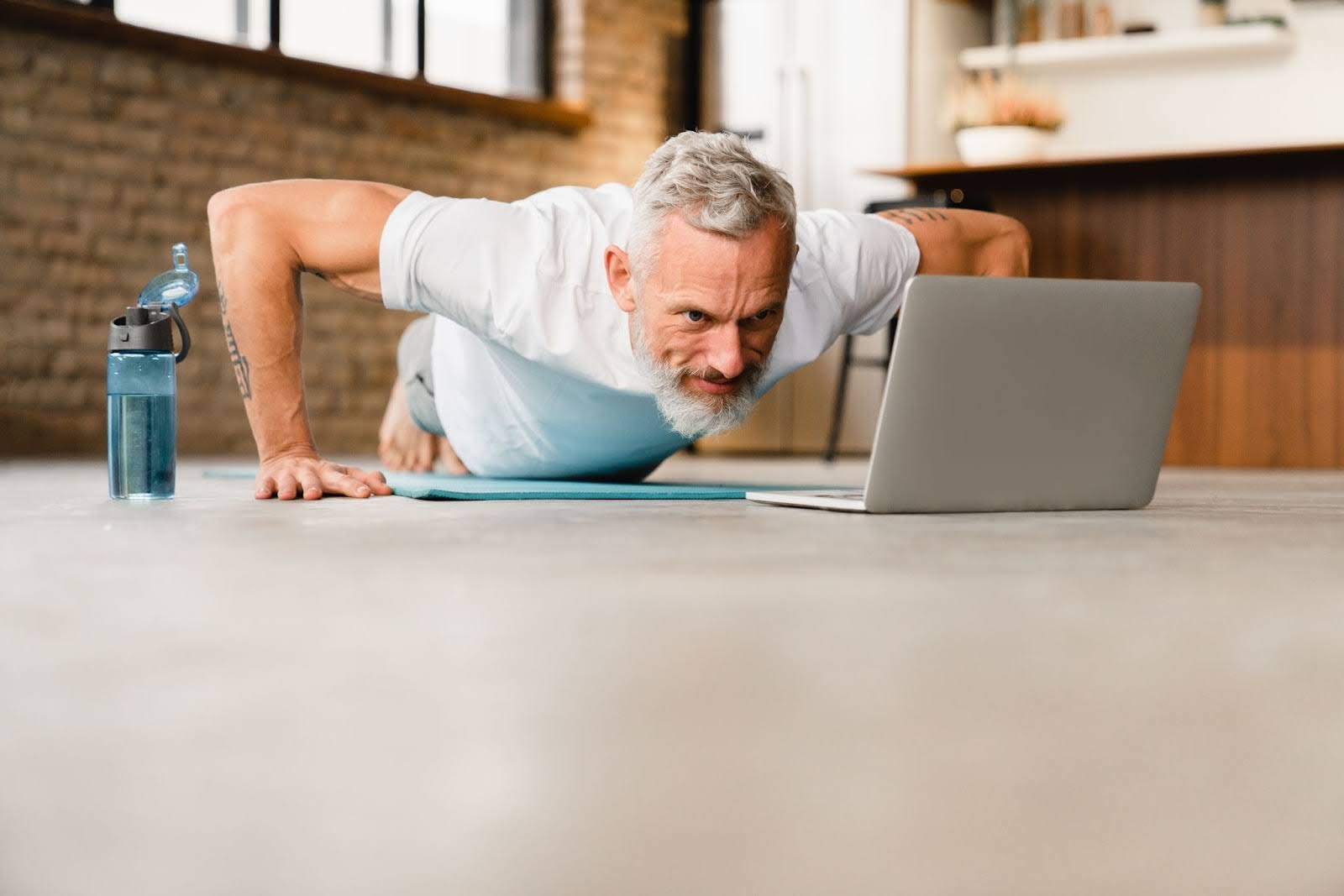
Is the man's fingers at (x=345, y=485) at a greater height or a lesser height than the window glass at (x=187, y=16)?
lesser

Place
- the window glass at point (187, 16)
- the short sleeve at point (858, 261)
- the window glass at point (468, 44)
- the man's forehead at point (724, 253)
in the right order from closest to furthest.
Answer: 1. the man's forehead at point (724, 253)
2. the short sleeve at point (858, 261)
3. the window glass at point (187, 16)
4. the window glass at point (468, 44)

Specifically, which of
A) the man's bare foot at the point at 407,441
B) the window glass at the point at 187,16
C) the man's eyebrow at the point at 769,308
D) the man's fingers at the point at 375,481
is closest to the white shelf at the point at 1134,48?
the window glass at the point at 187,16

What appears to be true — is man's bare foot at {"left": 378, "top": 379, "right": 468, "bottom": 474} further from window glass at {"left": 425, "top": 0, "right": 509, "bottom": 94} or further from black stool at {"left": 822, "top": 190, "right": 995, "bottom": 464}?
window glass at {"left": 425, "top": 0, "right": 509, "bottom": 94}

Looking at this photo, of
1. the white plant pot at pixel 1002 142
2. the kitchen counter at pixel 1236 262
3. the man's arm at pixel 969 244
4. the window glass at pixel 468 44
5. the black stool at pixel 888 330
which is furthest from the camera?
the window glass at pixel 468 44

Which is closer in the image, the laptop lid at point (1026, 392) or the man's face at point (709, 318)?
the laptop lid at point (1026, 392)

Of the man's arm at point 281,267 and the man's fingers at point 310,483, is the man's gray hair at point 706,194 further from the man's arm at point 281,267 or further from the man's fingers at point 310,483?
the man's fingers at point 310,483

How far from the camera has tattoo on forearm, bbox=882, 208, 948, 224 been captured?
247cm

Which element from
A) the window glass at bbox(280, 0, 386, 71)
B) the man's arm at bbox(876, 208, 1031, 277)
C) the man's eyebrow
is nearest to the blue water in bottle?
the man's eyebrow

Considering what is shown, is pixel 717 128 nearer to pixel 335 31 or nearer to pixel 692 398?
pixel 335 31

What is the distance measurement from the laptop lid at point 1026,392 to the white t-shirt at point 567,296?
523 millimetres

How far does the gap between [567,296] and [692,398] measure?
26 centimetres

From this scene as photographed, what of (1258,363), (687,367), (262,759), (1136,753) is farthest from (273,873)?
(1258,363)

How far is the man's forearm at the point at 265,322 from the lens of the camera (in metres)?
2.12

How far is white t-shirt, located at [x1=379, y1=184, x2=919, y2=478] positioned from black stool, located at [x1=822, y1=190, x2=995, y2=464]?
265 cm
